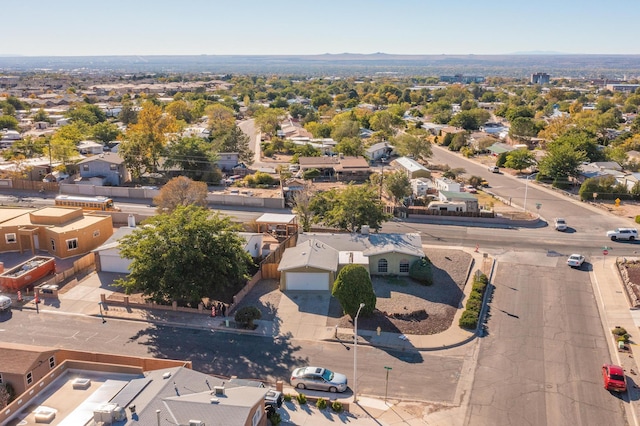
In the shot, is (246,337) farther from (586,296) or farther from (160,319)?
(586,296)

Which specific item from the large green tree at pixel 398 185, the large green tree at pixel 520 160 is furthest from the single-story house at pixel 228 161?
the large green tree at pixel 520 160

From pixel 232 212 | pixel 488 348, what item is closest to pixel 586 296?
pixel 488 348

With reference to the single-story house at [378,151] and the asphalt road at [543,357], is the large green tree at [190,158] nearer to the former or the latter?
the single-story house at [378,151]

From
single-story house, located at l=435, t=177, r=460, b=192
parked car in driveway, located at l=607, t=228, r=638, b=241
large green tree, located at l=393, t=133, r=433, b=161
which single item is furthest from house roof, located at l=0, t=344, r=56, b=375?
large green tree, located at l=393, t=133, r=433, b=161

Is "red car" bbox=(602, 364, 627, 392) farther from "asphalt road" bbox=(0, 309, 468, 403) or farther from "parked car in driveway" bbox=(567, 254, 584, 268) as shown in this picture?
"parked car in driveway" bbox=(567, 254, 584, 268)

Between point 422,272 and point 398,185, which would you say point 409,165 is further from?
point 422,272

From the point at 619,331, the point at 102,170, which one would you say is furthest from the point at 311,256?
the point at 102,170
